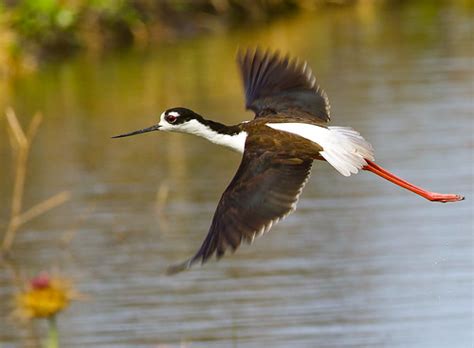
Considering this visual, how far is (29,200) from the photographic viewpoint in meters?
11.2

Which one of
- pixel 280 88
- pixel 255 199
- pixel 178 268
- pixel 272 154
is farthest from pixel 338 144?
pixel 178 268

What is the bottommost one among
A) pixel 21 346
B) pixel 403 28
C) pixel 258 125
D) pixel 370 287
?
pixel 21 346

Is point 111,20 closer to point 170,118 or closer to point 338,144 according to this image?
point 170,118

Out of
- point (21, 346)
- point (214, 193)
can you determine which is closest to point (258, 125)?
point (21, 346)

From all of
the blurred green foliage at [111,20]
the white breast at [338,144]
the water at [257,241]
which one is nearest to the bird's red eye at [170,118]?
the white breast at [338,144]

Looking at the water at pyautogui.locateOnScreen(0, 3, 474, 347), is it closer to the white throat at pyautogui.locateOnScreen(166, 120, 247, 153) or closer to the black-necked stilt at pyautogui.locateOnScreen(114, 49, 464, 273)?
the black-necked stilt at pyautogui.locateOnScreen(114, 49, 464, 273)

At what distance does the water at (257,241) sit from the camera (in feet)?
26.4

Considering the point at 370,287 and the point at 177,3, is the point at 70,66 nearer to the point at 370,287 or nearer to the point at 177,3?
the point at 177,3

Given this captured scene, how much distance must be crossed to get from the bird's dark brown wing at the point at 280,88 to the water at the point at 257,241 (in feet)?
4.41

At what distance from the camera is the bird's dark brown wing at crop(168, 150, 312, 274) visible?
593cm

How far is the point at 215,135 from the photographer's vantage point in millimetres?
6738

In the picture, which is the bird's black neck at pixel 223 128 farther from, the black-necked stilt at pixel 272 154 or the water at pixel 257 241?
the water at pixel 257 241

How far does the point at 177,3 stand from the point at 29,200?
1002cm

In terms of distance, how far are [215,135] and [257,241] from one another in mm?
3075
